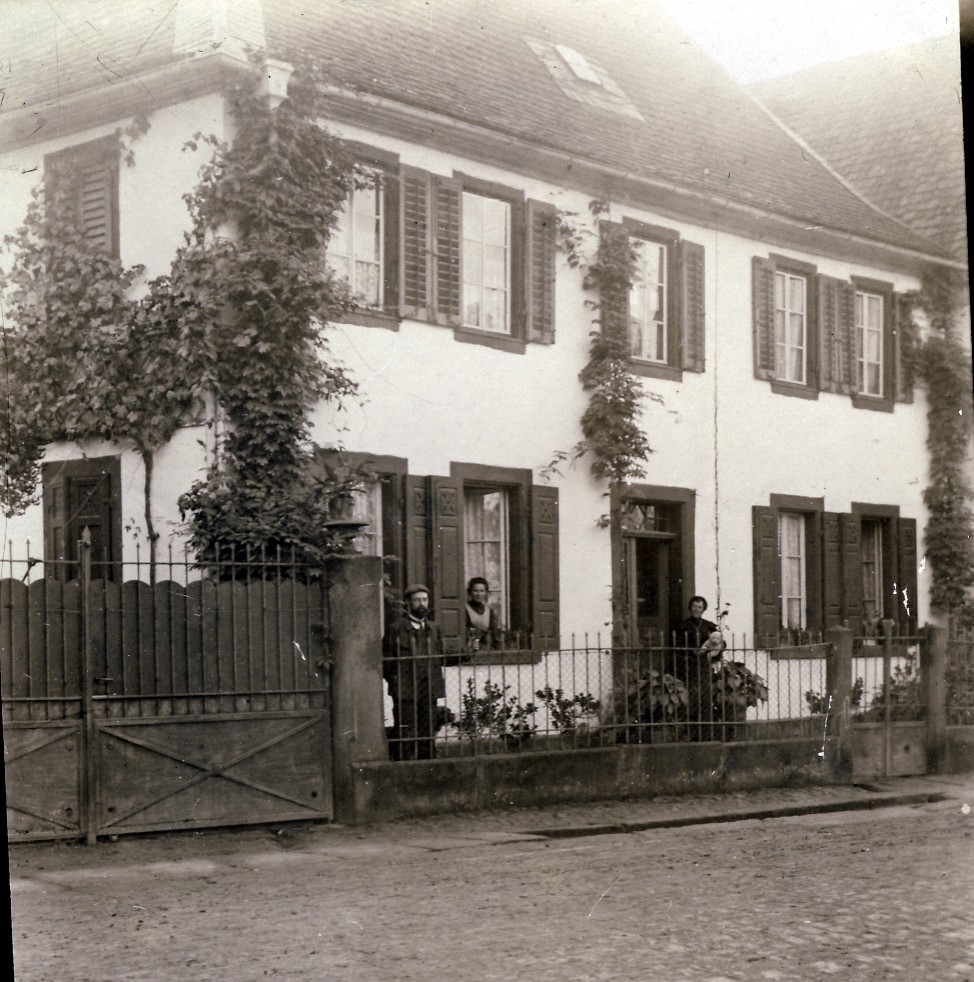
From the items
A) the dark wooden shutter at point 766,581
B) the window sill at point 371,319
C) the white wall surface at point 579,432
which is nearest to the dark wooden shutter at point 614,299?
the white wall surface at point 579,432

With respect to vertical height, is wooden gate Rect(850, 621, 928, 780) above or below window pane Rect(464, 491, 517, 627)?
below

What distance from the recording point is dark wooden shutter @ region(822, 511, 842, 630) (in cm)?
1048

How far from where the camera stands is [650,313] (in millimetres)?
11164

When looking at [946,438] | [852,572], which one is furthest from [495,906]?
[946,438]

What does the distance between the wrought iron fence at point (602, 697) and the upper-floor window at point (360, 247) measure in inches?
105

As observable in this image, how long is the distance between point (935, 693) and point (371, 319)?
201 inches

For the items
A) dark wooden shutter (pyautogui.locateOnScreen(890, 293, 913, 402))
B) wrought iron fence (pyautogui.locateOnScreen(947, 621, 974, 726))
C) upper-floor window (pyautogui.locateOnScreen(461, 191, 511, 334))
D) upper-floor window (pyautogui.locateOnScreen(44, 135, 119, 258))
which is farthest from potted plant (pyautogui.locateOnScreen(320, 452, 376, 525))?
wrought iron fence (pyautogui.locateOnScreen(947, 621, 974, 726))

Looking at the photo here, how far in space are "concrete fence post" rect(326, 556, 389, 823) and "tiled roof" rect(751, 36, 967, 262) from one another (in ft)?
13.8

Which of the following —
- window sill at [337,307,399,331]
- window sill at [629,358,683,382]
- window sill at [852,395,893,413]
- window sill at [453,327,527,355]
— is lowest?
window sill at [852,395,893,413]

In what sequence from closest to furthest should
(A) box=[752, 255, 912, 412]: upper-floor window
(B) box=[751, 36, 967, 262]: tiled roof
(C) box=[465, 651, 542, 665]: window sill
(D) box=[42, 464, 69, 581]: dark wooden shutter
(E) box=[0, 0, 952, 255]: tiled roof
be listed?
(E) box=[0, 0, 952, 255]: tiled roof
(D) box=[42, 464, 69, 581]: dark wooden shutter
(B) box=[751, 36, 967, 262]: tiled roof
(A) box=[752, 255, 912, 412]: upper-floor window
(C) box=[465, 651, 542, 665]: window sill

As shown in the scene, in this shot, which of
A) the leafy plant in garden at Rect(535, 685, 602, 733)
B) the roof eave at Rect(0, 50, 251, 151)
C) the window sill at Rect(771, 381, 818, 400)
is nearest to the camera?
the roof eave at Rect(0, 50, 251, 151)

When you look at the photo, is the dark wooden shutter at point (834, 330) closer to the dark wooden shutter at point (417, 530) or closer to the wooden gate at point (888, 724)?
the wooden gate at point (888, 724)

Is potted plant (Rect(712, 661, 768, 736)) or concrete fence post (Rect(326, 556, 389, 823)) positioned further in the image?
potted plant (Rect(712, 661, 768, 736))

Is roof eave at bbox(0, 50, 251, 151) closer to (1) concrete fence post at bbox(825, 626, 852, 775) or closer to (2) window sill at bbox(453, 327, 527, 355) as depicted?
(2) window sill at bbox(453, 327, 527, 355)
